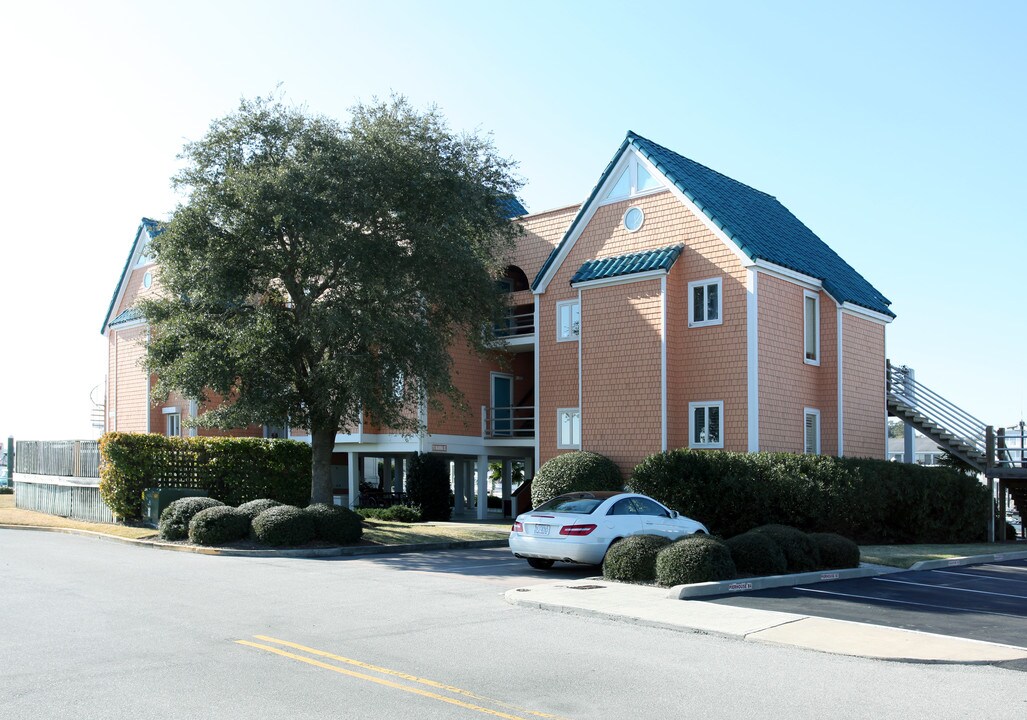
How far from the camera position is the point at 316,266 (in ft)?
78.2

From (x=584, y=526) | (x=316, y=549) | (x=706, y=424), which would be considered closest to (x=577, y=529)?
(x=584, y=526)

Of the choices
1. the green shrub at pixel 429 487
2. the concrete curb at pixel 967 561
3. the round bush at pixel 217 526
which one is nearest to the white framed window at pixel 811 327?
the concrete curb at pixel 967 561

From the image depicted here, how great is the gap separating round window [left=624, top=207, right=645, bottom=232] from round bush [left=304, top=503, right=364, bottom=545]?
12.2m

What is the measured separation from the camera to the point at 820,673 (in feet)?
30.0

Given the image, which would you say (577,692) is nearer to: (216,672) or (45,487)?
(216,672)

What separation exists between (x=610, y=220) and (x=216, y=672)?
2227 cm

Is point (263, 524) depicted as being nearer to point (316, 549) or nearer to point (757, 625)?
point (316, 549)

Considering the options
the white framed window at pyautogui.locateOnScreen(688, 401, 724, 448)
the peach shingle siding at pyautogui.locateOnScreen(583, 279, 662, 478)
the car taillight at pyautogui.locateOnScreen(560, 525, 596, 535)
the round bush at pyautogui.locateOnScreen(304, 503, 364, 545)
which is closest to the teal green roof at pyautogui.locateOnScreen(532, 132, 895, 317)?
the peach shingle siding at pyautogui.locateOnScreen(583, 279, 662, 478)

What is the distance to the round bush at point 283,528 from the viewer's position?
69.3ft

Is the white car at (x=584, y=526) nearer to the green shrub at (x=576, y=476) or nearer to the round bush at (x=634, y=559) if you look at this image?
the round bush at (x=634, y=559)

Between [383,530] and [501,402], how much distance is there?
1127 centimetres

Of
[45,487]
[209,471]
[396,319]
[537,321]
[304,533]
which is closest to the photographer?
[304,533]

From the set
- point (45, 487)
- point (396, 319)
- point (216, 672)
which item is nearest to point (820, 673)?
point (216, 672)

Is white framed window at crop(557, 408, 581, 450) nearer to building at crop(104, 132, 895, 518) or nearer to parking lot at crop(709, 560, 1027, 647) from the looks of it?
building at crop(104, 132, 895, 518)
